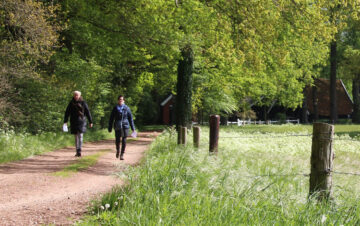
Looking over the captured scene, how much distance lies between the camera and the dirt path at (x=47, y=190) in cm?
548

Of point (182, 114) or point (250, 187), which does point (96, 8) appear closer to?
point (182, 114)

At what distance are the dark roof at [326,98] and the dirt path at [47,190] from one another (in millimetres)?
45800

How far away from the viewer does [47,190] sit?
24.5ft

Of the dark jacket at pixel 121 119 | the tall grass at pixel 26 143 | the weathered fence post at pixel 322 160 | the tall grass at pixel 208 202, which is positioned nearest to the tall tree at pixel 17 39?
the tall grass at pixel 26 143

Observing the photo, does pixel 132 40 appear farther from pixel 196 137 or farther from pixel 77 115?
pixel 196 137

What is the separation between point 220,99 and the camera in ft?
85.1

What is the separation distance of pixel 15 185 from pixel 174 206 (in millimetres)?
4974

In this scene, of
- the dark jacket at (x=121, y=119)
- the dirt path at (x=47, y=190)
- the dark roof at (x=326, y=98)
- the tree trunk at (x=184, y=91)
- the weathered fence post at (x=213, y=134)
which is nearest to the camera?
the dirt path at (x=47, y=190)

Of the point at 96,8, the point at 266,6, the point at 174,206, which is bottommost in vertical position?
the point at 174,206

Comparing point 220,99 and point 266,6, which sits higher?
point 266,6

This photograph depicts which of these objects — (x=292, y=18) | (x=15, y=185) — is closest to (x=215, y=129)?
(x=15, y=185)

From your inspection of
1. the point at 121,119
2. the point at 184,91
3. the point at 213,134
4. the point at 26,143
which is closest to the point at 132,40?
the point at 184,91

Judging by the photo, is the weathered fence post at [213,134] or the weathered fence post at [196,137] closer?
the weathered fence post at [213,134]

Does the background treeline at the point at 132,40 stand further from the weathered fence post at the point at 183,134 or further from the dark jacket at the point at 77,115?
the weathered fence post at the point at 183,134
